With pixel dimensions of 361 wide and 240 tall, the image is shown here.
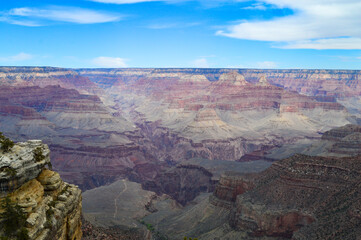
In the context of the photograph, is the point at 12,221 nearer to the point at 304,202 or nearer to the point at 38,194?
the point at 38,194

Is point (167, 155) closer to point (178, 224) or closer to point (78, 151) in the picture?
point (78, 151)

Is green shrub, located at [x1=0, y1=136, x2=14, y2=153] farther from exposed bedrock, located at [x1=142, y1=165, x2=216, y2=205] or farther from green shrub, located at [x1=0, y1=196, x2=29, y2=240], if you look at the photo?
exposed bedrock, located at [x1=142, y1=165, x2=216, y2=205]

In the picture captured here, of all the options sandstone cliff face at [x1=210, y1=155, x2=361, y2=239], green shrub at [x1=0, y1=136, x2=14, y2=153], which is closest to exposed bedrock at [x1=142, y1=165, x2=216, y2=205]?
sandstone cliff face at [x1=210, y1=155, x2=361, y2=239]

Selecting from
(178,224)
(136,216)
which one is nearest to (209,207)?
(178,224)

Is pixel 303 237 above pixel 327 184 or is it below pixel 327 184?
below

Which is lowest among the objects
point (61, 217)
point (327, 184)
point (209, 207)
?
point (209, 207)
